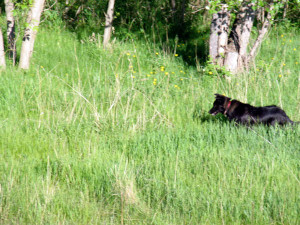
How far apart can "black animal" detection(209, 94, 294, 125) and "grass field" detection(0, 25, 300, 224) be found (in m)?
0.13

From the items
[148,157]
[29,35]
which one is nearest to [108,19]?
[29,35]

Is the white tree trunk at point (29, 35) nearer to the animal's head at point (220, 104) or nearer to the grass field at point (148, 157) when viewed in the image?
the grass field at point (148, 157)

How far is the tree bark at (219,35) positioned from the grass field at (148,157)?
0.66 meters

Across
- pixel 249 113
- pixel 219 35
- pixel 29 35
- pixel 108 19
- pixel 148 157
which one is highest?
pixel 108 19

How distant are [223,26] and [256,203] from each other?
4655mm

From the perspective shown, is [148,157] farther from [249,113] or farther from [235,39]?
[235,39]

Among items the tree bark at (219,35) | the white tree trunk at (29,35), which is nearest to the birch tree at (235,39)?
the tree bark at (219,35)

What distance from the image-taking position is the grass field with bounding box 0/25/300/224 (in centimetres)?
359

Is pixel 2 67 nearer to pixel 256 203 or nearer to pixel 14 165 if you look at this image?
pixel 14 165

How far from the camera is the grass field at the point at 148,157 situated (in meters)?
3.59

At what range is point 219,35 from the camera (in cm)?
760

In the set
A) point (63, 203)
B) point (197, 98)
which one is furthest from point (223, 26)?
point (63, 203)

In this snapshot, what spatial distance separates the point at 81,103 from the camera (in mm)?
5535

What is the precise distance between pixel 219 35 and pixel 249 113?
2685mm
